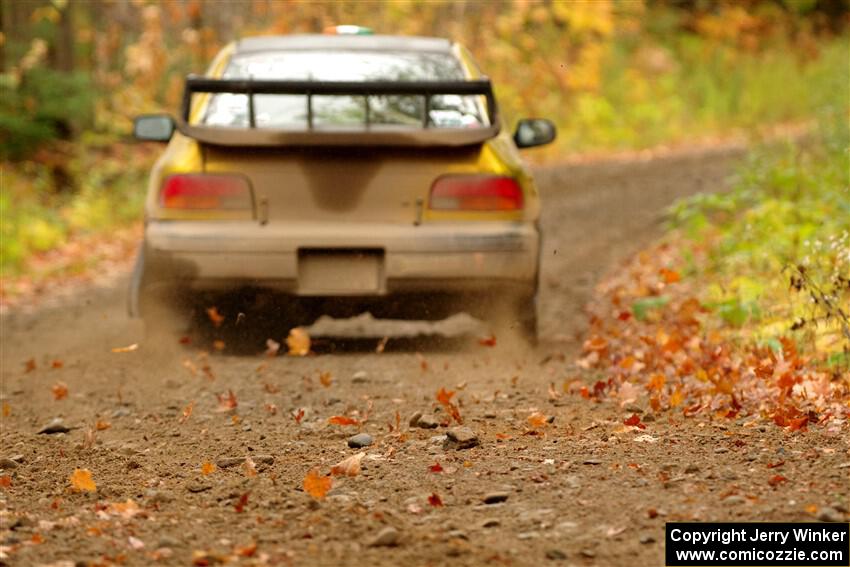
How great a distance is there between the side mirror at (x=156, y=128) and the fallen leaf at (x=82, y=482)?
315 centimetres

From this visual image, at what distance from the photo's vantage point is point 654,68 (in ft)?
78.2

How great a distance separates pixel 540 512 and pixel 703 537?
55 cm

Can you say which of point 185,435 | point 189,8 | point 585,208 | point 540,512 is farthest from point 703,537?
point 189,8

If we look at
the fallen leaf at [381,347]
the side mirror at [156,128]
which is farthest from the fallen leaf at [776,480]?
the side mirror at [156,128]

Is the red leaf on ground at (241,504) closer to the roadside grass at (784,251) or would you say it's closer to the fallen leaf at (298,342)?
the roadside grass at (784,251)

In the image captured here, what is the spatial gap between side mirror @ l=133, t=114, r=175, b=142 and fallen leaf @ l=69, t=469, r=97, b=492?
3.15 metres

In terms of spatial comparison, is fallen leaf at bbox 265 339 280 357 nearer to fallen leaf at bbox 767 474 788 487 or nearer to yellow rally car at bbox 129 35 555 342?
yellow rally car at bbox 129 35 555 342

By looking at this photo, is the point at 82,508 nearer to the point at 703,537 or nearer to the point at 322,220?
the point at 703,537

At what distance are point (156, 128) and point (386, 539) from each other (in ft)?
13.8

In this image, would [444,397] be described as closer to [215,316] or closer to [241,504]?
[241,504]

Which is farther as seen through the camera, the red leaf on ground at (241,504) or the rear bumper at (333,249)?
the rear bumper at (333,249)

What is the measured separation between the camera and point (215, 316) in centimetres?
712

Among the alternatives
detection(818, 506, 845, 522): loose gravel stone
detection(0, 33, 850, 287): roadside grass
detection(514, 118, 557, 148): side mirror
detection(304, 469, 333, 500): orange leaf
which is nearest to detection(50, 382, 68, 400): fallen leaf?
detection(304, 469, 333, 500): orange leaf

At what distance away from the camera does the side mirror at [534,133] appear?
7.73 m
